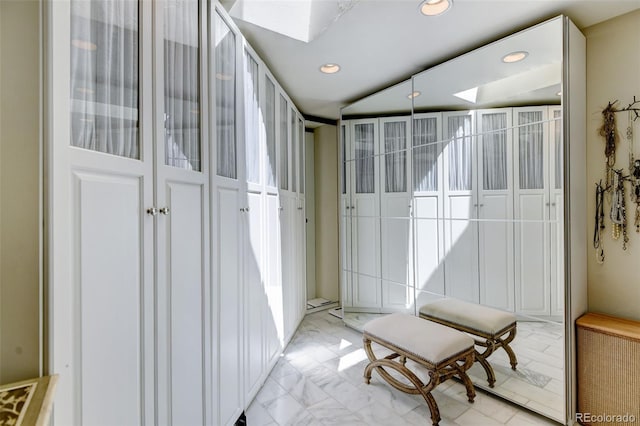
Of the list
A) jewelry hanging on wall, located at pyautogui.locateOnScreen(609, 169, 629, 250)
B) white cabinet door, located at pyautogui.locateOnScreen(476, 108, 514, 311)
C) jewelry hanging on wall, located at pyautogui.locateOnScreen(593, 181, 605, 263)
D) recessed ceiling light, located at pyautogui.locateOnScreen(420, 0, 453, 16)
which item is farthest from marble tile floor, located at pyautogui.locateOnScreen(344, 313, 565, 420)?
recessed ceiling light, located at pyautogui.locateOnScreen(420, 0, 453, 16)

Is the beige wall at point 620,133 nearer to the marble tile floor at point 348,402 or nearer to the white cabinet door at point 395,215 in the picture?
the marble tile floor at point 348,402

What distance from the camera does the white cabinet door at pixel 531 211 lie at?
74.6 inches

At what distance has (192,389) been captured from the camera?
4.35 ft

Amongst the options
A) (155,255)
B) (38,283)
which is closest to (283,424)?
(155,255)

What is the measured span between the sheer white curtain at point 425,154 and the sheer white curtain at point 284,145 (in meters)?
1.23

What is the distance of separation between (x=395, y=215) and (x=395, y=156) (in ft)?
1.96

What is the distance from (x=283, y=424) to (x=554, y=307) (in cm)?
183

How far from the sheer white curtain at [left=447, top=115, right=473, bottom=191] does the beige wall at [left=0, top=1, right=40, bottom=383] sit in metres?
2.39

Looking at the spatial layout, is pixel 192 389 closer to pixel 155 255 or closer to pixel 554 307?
pixel 155 255

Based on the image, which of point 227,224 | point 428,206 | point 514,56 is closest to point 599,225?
point 428,206

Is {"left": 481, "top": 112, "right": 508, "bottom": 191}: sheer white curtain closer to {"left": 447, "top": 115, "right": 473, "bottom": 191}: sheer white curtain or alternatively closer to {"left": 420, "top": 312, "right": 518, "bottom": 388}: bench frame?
{"left": 447, "top": 115, "right": 473, "bottom": 191}: sheer white curtain

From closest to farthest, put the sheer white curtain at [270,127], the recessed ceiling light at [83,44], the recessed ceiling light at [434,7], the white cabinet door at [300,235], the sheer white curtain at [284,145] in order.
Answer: the recessed ceiling light at [83,44], the recessed ceiling light at [434,7], the sheer white curtain at [270,127], the sheer white curtain at [284,145], the white cabinet door at [300,235]

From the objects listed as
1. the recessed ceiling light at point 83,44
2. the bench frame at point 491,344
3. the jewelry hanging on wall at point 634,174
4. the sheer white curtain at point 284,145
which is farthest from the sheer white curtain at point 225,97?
the jewelry hanging on wall at point 634,174

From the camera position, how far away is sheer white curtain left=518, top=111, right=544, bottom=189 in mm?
1906
